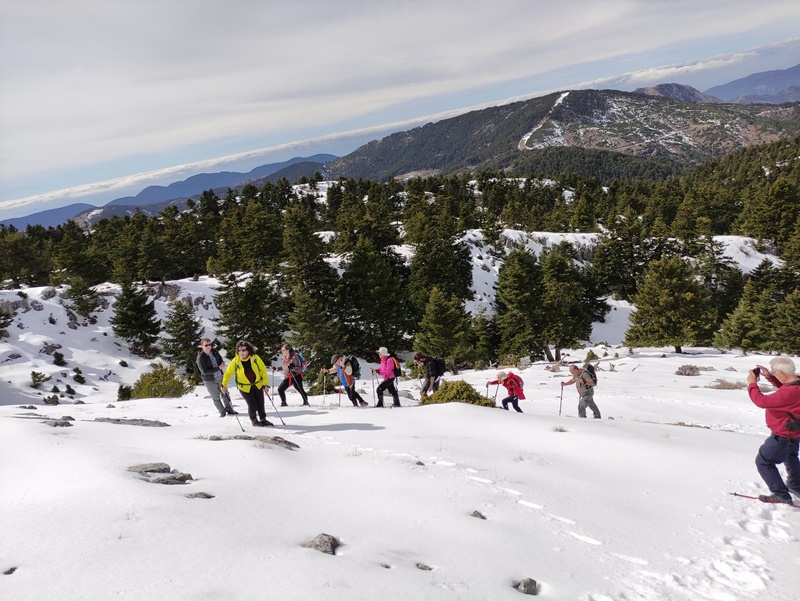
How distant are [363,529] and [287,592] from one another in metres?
1.57

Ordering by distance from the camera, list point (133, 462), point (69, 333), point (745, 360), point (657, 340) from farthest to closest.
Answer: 1. point (69, 333)
2. point (657, 340)
3. point (745, 360)
4. point (133, 462)

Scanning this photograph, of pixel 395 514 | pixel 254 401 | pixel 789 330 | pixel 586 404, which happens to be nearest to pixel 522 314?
pixel 789 330

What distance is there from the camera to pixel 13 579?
3803 millimetres

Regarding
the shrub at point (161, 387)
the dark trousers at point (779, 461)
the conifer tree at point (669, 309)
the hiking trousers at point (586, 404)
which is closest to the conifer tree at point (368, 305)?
the shrub at point (161, 387)

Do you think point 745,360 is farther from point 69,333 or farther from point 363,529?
point 69,333

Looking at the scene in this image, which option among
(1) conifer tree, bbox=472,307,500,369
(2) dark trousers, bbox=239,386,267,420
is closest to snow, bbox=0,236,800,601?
(2) dark trousers, bbox=239,386,267,420

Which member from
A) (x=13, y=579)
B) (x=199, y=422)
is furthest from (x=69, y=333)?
(x=13, y=579)

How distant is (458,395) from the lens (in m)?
14.5

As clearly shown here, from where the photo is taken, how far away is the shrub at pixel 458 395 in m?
14.4

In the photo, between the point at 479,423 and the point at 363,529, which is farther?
the point at 479,423

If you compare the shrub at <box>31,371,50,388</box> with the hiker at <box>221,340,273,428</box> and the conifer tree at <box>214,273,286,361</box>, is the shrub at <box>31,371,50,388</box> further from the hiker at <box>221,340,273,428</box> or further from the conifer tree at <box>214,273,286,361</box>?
the hiker at <box>221,340,273,428</box>

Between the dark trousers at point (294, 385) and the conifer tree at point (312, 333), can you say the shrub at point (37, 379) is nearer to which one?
the conifer tree at point (312, 333)

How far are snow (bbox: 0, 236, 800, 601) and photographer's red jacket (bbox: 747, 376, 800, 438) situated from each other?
1245mm

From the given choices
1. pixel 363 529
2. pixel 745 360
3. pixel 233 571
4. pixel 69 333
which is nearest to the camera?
pixel 233 571
